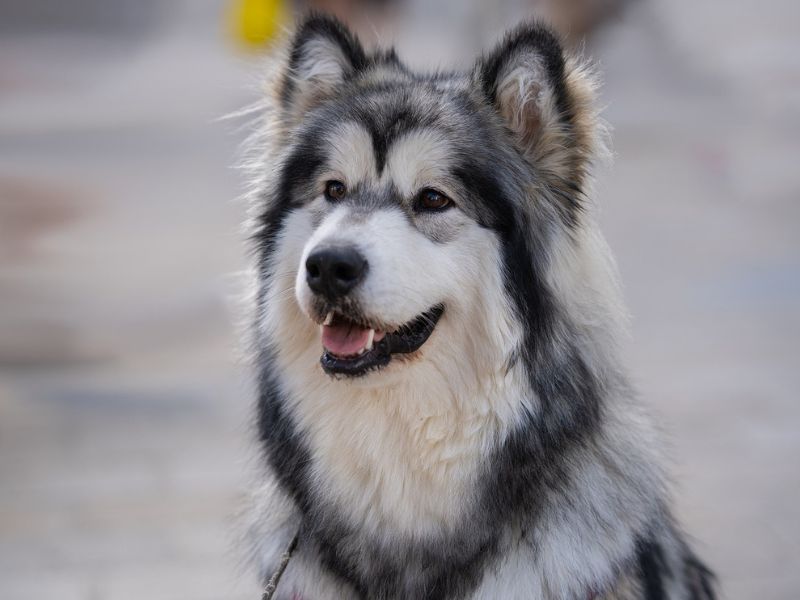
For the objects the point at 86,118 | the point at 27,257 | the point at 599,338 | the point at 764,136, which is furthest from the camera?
the point at 86,118

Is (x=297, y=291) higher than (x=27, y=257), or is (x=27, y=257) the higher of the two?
(x=297, y=291)

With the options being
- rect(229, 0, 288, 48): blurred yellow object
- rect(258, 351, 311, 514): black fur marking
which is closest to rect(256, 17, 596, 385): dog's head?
rect(258, 351, 311, 514): black fur marking

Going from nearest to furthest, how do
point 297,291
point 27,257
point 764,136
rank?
1. point 297,291
2. point 27,257
3. point 764,136

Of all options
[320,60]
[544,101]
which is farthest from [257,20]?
[544,101]

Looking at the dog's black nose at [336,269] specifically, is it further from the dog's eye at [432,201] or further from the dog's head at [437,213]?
the dog's eye at [432,201]

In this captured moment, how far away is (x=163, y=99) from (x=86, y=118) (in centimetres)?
105

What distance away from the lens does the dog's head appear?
2986mm

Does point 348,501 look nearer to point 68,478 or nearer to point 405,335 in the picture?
point 405,335

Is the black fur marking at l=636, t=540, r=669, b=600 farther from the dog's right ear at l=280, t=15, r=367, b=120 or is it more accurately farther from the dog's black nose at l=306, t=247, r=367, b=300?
the dog's right ear at l=280, t=15, r=367, b=120

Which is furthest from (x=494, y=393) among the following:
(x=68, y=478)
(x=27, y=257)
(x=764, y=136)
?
(x=764, y=136)

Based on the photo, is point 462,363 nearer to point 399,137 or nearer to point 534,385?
point 534,385

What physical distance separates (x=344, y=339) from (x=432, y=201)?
44cm

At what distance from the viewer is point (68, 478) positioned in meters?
5.43

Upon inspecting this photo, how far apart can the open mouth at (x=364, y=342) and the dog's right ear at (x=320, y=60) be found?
0.76 meters
